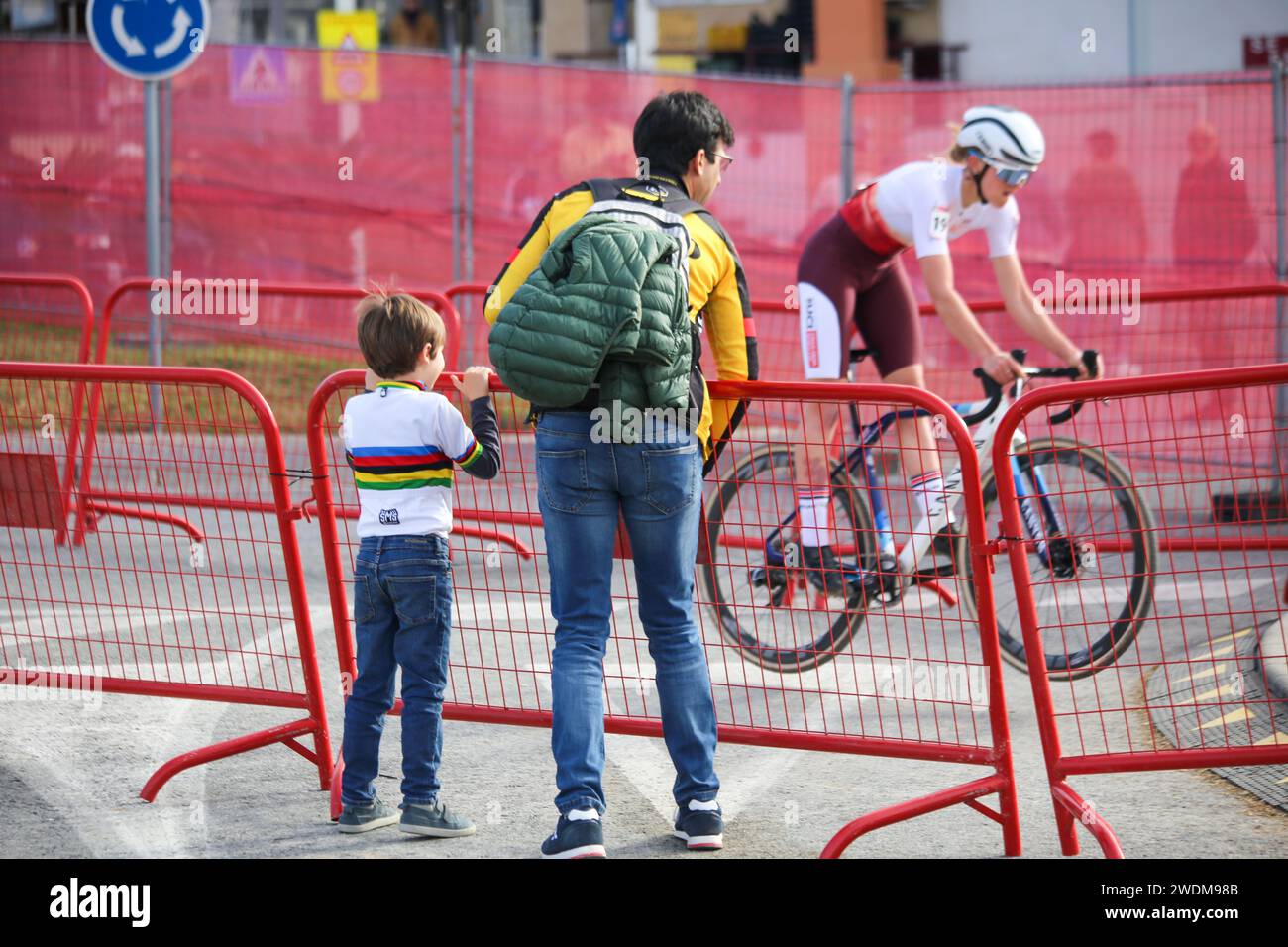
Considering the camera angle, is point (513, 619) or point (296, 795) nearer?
point (296, 795)

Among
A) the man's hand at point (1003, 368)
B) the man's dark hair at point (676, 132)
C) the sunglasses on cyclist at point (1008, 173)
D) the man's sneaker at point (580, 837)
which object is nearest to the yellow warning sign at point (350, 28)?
the sunglasses on cyclist at point (1008, 173)

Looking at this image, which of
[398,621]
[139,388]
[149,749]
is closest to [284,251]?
[139,388]

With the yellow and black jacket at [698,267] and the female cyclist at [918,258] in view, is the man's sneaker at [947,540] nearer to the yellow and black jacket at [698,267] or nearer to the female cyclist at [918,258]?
the female cyclist at [918,258]

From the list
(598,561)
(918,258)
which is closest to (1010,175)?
(918,258)

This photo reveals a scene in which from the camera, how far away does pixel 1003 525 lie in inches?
183

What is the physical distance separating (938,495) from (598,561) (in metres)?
1.46

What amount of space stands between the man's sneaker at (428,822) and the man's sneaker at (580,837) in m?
0.42

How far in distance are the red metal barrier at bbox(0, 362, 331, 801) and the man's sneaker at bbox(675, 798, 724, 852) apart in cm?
124

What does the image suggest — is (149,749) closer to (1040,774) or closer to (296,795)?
(296,795)

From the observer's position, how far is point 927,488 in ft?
18.2

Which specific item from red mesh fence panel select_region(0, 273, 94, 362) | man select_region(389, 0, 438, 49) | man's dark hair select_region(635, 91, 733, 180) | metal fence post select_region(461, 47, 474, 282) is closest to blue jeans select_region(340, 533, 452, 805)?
man's dark hair select_region(635, 91, 733, 180)

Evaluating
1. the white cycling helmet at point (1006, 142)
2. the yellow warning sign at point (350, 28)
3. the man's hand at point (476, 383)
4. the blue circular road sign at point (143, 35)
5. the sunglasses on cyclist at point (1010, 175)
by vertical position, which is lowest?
the man's hand at point (476, 383)

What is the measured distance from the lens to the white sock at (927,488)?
548 centimetres

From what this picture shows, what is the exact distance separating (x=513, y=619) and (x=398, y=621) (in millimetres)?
2954
